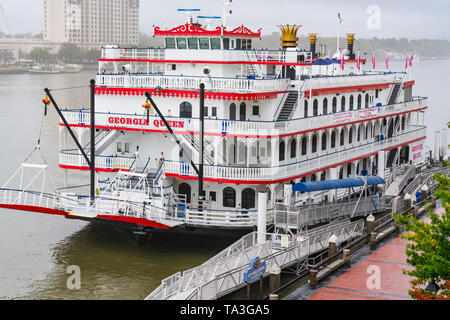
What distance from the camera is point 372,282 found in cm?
2436

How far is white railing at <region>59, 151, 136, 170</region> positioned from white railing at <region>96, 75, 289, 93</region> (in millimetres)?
3341

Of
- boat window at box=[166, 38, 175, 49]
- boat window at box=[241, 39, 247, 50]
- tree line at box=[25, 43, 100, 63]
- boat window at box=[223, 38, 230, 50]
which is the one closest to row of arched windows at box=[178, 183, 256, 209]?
boat window at box=[223, 38, 230, 50]

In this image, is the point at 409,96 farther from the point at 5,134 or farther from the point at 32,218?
the point at 5,134

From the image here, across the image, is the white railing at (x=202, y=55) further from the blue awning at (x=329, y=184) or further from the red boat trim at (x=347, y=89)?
the blue awning at (x=329, y=184)

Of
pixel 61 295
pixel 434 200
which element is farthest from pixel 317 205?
pixel 61 295

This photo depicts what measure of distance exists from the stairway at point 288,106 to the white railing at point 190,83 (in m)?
0.76

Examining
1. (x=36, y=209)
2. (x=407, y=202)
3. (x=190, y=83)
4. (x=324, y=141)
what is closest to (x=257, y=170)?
(x=190, y=83)

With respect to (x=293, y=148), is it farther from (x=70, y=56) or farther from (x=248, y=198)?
(x=70, y=56)

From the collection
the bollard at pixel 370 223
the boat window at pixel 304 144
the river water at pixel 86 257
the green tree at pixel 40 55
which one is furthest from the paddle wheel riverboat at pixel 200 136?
the green tree at pixel 40 55

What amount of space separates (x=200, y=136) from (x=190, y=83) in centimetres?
297

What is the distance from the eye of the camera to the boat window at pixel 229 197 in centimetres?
3064
